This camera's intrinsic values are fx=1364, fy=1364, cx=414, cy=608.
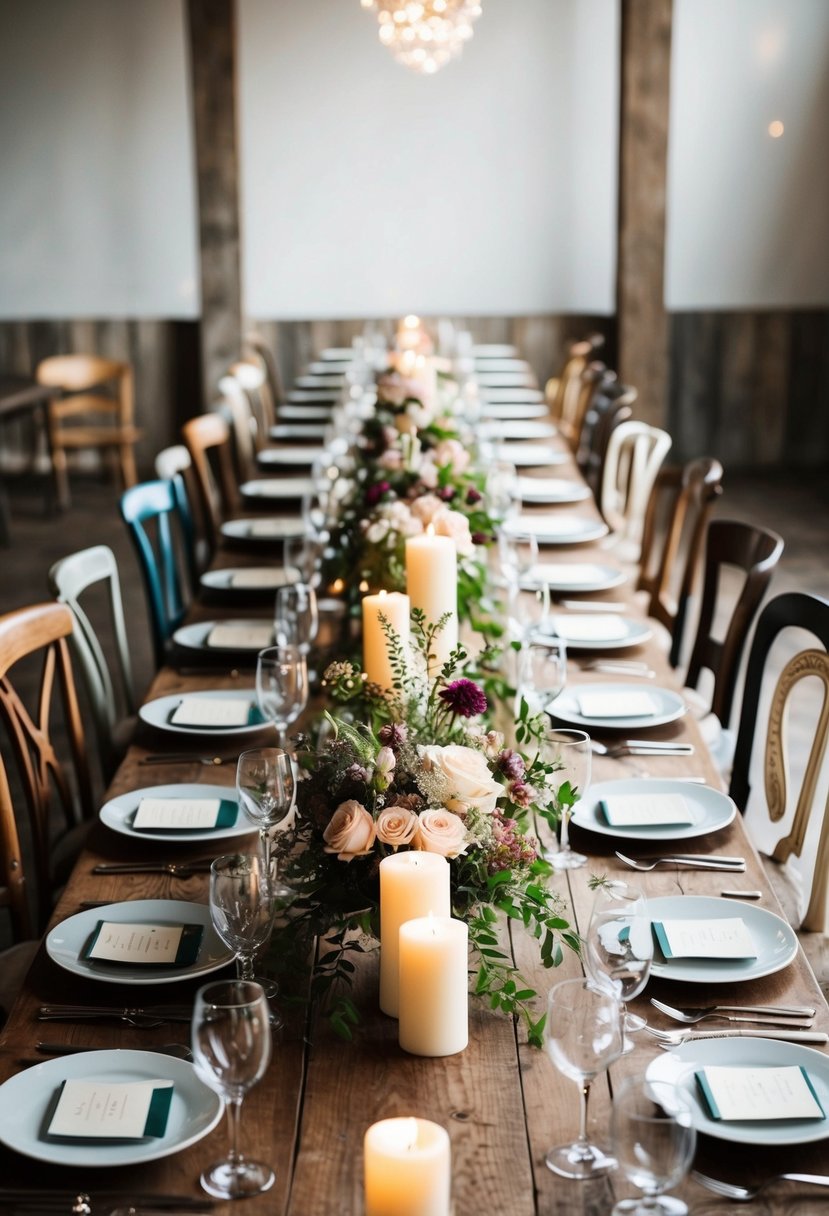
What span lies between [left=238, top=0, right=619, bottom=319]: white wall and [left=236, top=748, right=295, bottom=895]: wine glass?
24.3 feet

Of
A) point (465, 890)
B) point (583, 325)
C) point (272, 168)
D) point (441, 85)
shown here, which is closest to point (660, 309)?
point (583, 325)

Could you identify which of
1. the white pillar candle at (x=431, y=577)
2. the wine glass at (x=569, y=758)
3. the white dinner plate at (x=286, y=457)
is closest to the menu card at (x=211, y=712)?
the white pillar candle at (x=431, y=577)

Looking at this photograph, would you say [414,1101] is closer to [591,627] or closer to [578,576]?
[591,627]

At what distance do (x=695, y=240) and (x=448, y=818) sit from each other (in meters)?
8.23

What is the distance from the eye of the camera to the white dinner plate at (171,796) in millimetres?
2090

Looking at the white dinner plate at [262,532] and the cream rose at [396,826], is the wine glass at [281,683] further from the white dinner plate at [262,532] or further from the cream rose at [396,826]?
the white dinner plate at [262,532]

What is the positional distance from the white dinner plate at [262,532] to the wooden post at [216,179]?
183 inches

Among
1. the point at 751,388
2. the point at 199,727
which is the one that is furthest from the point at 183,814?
the point at 751,388

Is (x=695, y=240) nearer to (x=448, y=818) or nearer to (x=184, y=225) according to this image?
(x=184, y=225)

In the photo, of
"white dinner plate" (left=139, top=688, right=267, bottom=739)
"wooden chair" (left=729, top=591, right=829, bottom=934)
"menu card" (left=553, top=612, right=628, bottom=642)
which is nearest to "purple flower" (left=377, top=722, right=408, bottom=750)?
"white dinner plate" (left=139, top=688, right=267, bottom=739)

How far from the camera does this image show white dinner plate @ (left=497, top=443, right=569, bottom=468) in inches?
207

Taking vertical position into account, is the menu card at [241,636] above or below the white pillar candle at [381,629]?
below

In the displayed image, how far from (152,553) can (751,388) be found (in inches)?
257

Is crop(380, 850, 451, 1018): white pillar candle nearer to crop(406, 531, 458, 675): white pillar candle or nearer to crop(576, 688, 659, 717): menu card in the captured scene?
crop(406, 531, 458, 675): white pillar candle
